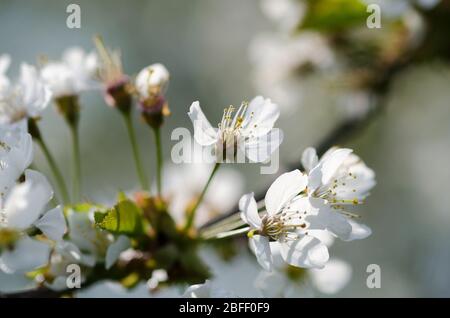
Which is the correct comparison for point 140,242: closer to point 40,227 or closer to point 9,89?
point 40,227

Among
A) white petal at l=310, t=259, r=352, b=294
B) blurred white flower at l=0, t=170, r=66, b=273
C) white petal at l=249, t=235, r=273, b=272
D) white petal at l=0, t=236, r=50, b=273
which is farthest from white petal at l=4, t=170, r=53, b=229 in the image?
white petal at l=310, t=259, r=352, b=294

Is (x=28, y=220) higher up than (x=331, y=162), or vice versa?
(x=331, y=162)

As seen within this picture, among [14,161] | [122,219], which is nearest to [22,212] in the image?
[14,161]

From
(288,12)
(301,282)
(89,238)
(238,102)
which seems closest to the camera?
(89,238)

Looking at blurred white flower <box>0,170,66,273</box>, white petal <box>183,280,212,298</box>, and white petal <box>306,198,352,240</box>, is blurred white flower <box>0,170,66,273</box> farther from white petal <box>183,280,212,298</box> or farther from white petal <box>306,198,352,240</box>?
white petal <box>306,198,352,240</box>

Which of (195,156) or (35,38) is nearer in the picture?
(195,156)

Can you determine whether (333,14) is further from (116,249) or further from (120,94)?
(116,249)
